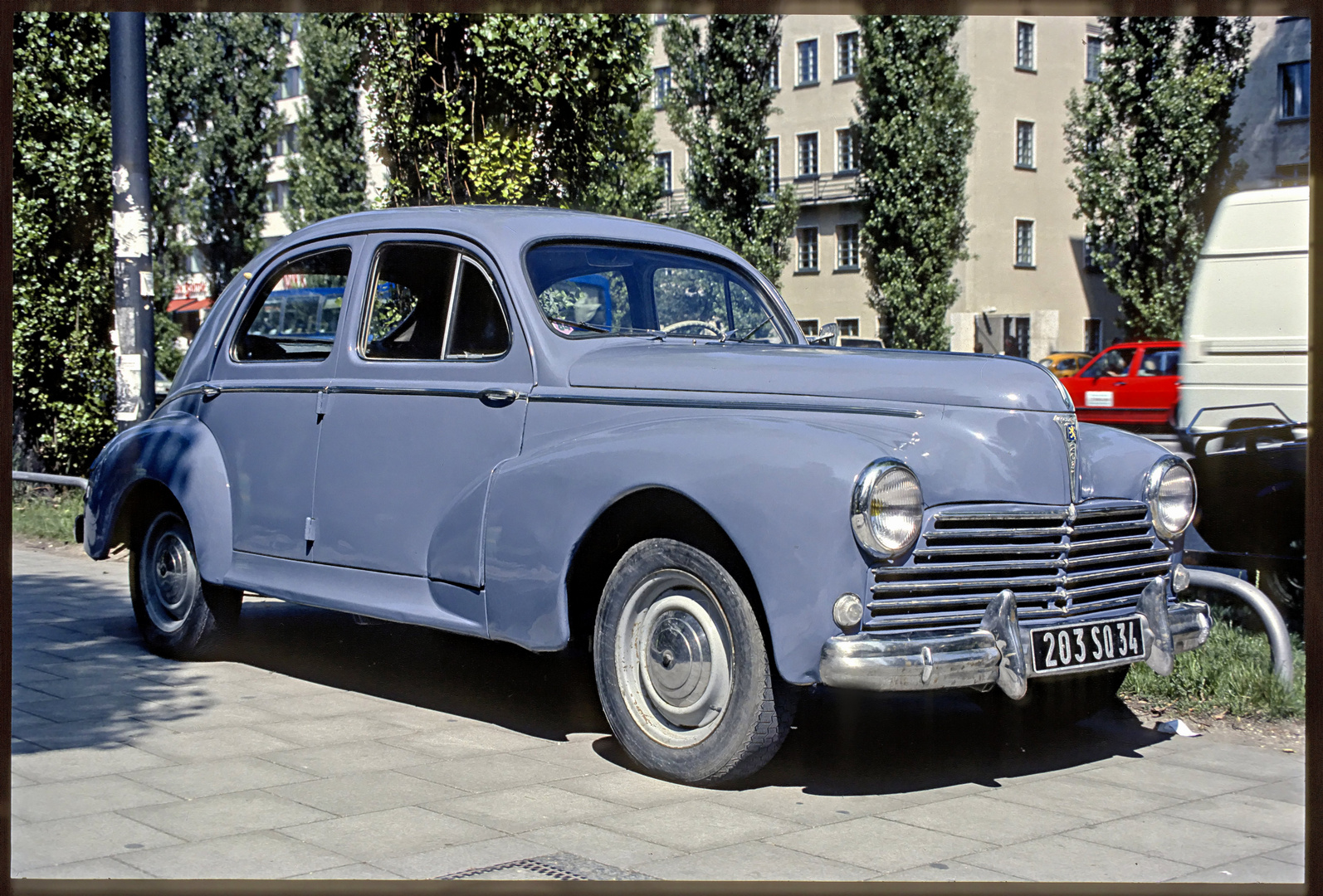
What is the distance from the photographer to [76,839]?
410 cm

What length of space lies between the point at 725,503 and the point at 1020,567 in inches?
37.9

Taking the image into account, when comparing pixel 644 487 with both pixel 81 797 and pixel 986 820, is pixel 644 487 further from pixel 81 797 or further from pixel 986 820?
pixel 81 797

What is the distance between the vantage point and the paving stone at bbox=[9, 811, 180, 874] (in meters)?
3.93

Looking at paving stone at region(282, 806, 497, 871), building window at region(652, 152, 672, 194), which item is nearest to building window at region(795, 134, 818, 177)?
building window at region(652, 152, 672, 194)

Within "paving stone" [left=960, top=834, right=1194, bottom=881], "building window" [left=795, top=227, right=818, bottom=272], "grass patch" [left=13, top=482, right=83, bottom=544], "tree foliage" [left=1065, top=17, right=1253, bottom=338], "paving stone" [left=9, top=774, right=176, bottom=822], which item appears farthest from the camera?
"building window" [left=795, top=227, right=818, bottom=272]

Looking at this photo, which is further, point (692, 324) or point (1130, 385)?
point (1130, 385)

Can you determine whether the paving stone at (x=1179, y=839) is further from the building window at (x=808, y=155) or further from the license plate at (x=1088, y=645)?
the building window at (x=808, y=155)

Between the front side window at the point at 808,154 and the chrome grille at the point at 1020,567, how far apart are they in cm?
4459

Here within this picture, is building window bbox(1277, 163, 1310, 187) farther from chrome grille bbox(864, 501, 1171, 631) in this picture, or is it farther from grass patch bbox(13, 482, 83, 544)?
chrome grille bbox(864, 501, 1171, 631)

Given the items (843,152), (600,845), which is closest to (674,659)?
(600,845)

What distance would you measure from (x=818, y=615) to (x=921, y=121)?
3337 centimetres

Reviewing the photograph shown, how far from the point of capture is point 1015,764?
204 inches

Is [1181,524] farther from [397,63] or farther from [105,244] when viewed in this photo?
[105,244]

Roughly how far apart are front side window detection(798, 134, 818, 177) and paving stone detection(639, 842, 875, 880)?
45.8 m
